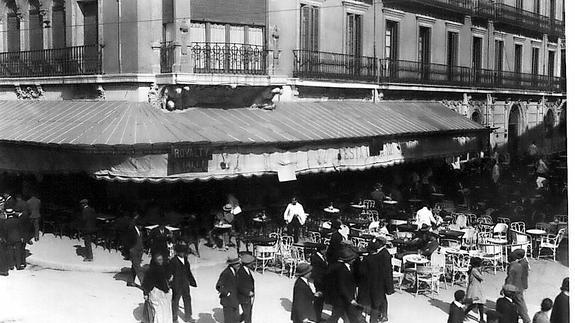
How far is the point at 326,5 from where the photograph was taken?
22500 mm

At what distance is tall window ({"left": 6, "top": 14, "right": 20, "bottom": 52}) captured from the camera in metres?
21.8

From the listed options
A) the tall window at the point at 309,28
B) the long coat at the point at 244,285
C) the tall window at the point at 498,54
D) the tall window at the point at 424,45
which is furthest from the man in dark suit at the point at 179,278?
the tall window at the point at 424,45

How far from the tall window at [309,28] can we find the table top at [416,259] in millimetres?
8715

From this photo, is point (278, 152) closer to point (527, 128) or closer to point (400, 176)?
point (400, 176)

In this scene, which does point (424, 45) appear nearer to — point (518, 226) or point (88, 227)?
point (518, 226)

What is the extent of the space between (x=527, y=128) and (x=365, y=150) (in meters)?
7.23

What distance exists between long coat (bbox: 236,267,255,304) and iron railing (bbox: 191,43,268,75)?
7.87 metres

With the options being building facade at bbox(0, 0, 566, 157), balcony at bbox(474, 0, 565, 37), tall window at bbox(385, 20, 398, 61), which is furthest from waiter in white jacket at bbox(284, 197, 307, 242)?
tall window at bbox(385, 20, 398, 61)

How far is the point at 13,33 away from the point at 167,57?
635 centimetres

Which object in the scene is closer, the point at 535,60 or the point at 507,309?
the point at 507,309

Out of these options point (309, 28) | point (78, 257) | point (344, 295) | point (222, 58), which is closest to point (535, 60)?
point (309, 28)

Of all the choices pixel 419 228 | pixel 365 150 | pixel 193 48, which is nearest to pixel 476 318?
pixel 419 228

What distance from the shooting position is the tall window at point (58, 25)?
20577 millimetres

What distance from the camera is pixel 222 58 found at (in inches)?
753
